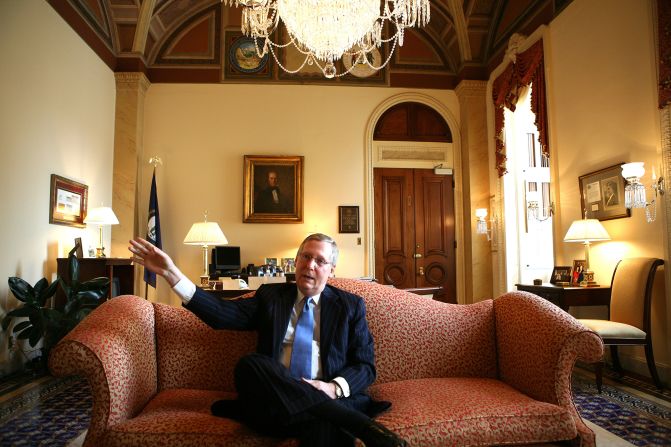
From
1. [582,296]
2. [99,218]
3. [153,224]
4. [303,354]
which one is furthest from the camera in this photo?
[153,224]

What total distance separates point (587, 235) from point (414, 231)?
3.42 m

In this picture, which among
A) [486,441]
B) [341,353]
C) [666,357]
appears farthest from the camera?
[666,357]

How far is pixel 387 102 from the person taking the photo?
7.68 meters

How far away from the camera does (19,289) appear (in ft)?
13.5

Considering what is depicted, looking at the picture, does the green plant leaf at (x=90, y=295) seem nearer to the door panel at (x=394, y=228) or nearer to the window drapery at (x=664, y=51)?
the door panel at (x=394, y=228)

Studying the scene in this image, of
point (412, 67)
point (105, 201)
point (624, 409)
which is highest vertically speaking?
point (412, 67)

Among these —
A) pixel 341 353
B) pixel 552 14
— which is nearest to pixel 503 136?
pixel 552 14

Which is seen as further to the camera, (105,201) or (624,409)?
(105,201)

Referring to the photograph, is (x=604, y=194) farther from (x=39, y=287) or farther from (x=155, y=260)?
(x=39, y=287)

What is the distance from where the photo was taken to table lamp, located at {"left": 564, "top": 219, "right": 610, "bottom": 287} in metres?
4.32

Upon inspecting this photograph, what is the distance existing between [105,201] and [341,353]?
18.8ft

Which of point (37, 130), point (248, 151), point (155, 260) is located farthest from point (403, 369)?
point (248, 151)

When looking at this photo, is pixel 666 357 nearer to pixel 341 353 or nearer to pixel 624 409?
pixel 624 409

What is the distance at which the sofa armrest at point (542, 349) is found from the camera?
6.17 ft
